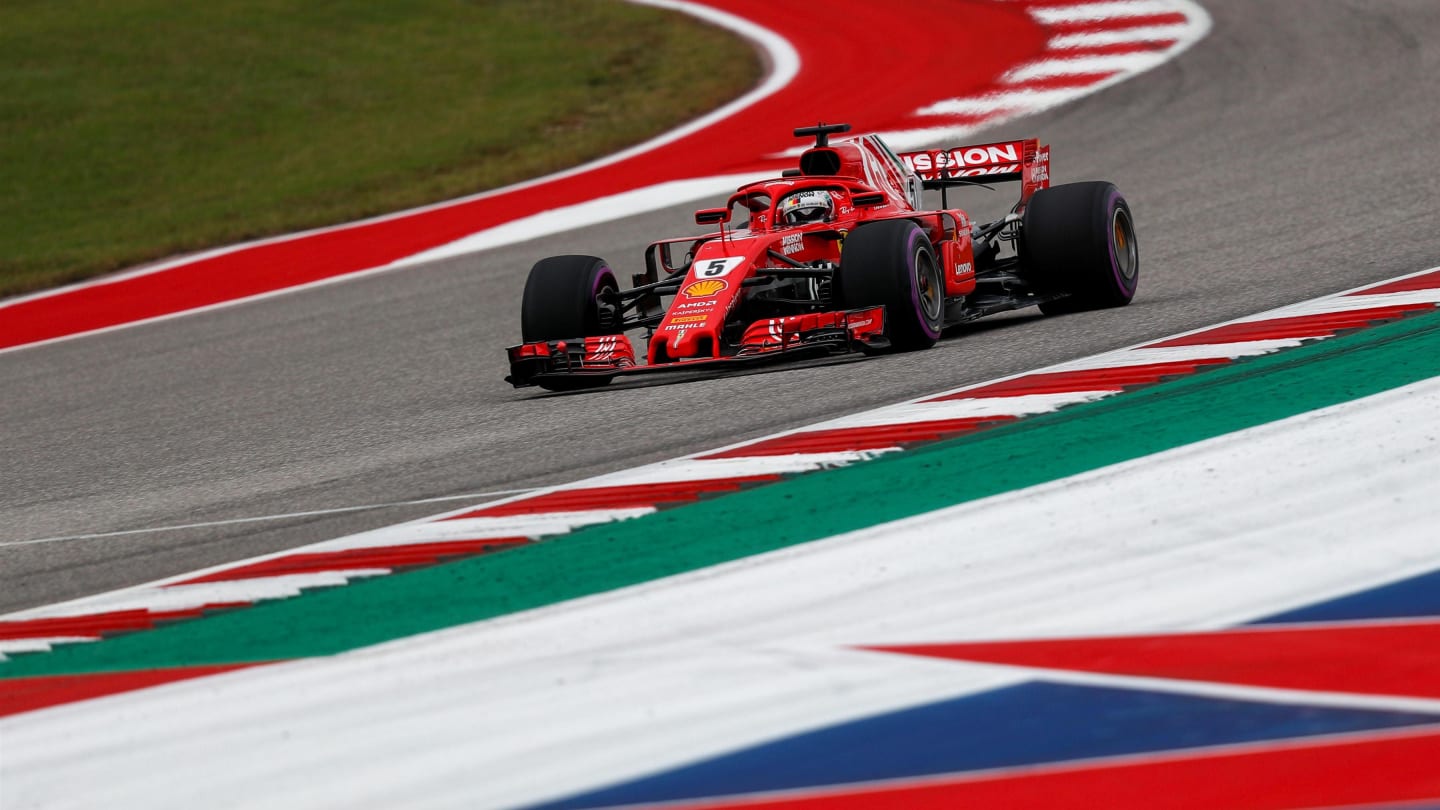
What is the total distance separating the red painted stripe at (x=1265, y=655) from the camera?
12.2ft

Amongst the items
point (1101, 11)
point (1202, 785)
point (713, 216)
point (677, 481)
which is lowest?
point (1202, 785)

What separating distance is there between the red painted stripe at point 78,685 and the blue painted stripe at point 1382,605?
2477 millimetres

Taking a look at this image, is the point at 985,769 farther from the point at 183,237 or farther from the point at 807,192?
the point at 183,237

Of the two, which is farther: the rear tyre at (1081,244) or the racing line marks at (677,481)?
the rear tyre at (1081,244)

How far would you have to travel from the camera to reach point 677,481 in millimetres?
Result: 6195

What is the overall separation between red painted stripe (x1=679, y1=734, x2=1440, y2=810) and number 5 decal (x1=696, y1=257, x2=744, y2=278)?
538cm

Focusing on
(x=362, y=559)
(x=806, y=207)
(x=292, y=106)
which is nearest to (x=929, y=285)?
(x=806, y=207)

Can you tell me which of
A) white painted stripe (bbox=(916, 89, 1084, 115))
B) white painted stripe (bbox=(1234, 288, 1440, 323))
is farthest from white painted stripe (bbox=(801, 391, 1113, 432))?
white painted stripe (bbox=(916, 89, 1084, 115))

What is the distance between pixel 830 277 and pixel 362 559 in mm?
3624

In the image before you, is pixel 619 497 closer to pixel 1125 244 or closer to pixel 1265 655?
pixel 1265 655

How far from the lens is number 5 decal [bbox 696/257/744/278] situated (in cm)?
863

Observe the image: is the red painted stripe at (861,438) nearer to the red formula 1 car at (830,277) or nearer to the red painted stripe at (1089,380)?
the red painted stripe at (1089,380)

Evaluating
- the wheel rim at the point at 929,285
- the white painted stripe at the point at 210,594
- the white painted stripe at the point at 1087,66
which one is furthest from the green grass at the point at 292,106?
the white painted stripe at the point at 210,594

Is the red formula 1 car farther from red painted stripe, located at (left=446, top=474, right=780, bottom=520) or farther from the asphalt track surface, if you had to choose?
red painted stripe, located at (left=446, top=474, right=780, bottom=520)
